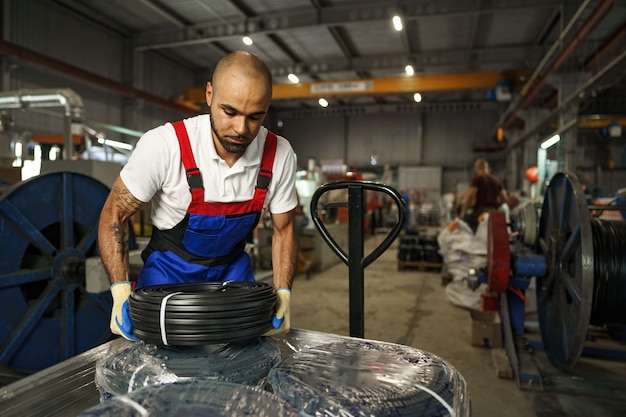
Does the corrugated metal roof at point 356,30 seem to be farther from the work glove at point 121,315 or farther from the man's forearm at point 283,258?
the work glove at point 121,315

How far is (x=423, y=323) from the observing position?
4594mm

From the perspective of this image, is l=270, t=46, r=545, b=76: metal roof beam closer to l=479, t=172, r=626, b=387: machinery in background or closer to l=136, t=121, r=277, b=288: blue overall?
l=479, t=172, r=626, b=387: machinery in background

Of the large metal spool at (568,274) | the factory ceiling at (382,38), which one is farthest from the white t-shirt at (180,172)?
the factory ceiling at (382,38)

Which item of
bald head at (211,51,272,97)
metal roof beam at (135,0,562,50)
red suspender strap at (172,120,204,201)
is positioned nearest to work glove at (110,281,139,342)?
red suspender strap at (172,120,204,201)

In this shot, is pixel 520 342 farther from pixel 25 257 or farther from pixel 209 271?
pixel 25 257

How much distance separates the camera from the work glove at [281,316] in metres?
1.61

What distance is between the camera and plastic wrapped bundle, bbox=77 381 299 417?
0.82 metres

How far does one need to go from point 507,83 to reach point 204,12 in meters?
7.75

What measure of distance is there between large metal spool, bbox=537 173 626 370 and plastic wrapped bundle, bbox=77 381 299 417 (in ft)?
7.16

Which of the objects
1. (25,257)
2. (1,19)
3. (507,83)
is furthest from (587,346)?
(1,19)

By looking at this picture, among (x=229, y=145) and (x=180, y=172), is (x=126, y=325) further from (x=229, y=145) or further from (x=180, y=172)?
(x=229, y=145)

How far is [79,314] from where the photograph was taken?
3.04 metres

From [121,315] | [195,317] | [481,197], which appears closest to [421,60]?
[481,197]

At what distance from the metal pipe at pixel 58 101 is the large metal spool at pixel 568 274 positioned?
186 inches
